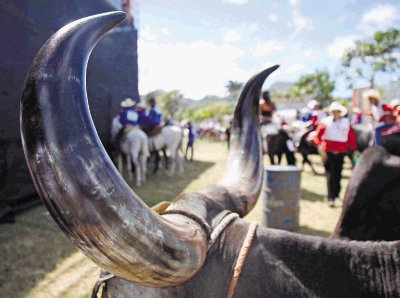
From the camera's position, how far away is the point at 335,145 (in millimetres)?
6137

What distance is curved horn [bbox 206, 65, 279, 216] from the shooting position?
1417mm

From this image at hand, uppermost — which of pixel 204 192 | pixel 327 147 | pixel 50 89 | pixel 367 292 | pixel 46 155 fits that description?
pixel 50 89

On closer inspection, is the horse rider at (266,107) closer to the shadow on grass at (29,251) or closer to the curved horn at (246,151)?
the shadow on grass at (29,251)

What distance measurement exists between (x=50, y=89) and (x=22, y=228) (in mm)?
5434

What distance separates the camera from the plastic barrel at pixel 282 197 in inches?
188

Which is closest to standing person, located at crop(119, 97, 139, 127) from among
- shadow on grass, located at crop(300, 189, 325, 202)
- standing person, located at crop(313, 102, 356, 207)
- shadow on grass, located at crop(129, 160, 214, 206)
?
shadow on grass, located at crop(129, 160, 214, 206)

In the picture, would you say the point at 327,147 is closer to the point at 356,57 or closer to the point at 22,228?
the point at 22,228

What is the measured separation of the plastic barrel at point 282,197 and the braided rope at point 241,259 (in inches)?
155

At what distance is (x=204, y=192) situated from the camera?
1.27m

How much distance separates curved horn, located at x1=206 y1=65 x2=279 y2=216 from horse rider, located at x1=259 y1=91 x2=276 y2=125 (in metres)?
5.83

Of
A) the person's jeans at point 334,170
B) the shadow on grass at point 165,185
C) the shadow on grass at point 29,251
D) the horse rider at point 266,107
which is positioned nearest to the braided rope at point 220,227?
the shadow on grass at point 29,251

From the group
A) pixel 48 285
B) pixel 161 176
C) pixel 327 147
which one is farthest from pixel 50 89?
pixel 161 176

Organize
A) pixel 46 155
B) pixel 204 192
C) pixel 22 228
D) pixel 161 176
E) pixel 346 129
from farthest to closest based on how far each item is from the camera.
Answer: pixel 161 176
pixel 346 129
pixel 22 228
pixel 204 192
pixel 46 155

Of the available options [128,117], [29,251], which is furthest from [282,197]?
[128,117]
